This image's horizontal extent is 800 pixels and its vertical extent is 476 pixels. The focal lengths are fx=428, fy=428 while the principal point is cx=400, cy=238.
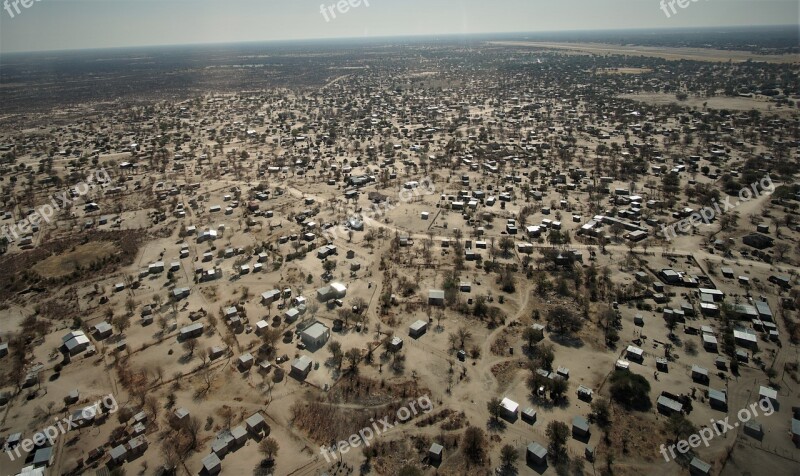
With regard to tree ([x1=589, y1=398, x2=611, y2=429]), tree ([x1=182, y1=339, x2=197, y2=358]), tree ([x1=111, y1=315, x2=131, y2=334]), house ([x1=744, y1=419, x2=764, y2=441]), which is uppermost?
tree ([x1=111, y1=315, x2=131, y2=334])

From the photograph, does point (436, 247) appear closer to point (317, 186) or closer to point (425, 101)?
point (317, 186)

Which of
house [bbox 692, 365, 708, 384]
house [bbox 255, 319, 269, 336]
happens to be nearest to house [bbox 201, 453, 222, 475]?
house [bbox 255, 319, 269, 336]

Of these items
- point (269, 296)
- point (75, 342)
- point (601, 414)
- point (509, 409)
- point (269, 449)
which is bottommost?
point (601, 414)


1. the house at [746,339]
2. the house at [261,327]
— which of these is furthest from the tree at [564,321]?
the house at [261,327]

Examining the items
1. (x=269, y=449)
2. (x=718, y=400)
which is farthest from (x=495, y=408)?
(x=718, y=400)

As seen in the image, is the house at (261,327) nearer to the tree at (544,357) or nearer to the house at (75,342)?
A: the house at (75,342)

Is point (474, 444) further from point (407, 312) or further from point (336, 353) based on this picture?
point (407, 312)

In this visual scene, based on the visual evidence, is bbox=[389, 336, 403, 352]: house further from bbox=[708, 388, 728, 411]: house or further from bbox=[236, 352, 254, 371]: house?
bbox=[708, 388, 728, 411]: house

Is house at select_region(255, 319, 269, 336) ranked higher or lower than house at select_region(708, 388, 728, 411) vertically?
higher
